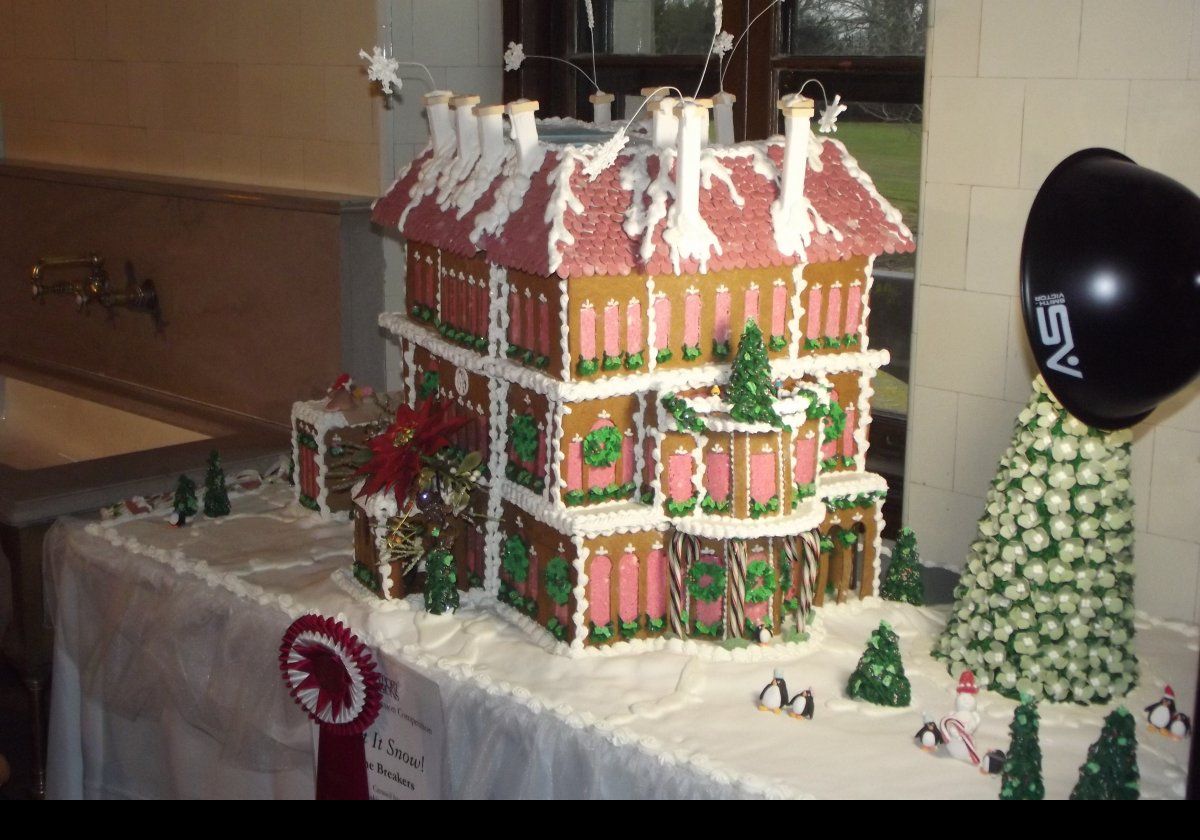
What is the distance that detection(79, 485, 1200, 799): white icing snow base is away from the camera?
1.74m

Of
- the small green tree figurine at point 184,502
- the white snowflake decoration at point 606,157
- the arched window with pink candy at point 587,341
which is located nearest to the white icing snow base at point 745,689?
the small green tree figurine at point 184,502

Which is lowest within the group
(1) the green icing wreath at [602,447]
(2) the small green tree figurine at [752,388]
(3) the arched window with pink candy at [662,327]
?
(1) the green icing wreath at [602,447]

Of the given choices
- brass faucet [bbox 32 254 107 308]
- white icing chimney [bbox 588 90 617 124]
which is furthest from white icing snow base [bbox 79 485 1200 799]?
brass faucet [bbox 32 254 107 308]

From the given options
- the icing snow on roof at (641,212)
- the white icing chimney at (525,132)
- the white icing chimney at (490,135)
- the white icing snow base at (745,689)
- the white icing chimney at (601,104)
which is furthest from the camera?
the white icing chimney at (601,104)

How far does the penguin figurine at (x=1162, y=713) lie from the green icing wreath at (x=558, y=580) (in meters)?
0.80

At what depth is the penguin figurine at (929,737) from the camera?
180 centimetres

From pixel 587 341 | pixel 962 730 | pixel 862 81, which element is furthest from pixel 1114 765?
pixel 862 81

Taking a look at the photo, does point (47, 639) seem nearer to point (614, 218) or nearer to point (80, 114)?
point (614, 218)

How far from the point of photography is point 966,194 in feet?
7.38

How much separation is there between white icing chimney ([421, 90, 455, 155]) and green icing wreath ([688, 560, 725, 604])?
2.69 ft

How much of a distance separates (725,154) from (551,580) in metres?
0.67

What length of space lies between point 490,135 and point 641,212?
326mm

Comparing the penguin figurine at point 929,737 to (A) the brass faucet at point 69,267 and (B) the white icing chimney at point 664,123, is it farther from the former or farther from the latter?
(A) the brass faucet at point 69,267

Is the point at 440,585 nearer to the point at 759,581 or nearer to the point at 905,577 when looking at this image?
the point at 759,581
